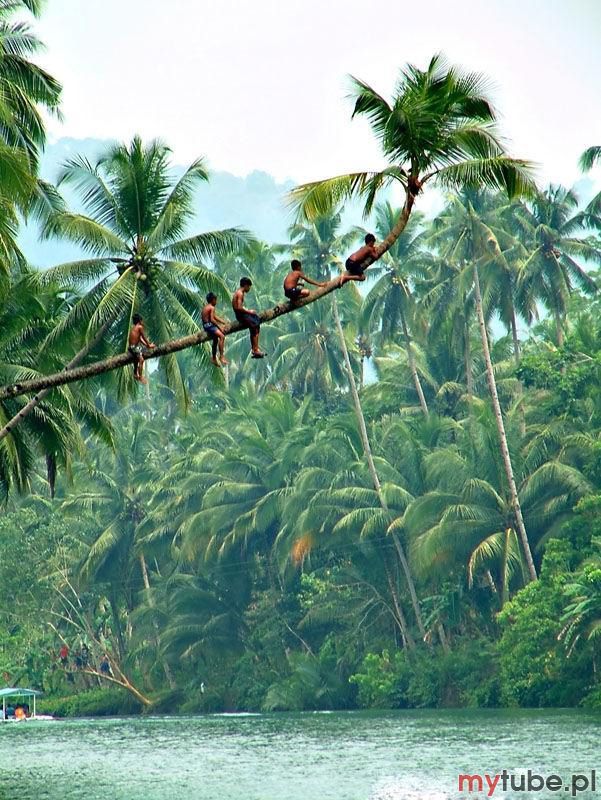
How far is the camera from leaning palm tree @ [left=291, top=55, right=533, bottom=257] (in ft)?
45.6

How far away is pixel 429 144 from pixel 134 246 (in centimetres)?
1127

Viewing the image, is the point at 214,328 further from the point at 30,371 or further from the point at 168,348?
the point at 30,371

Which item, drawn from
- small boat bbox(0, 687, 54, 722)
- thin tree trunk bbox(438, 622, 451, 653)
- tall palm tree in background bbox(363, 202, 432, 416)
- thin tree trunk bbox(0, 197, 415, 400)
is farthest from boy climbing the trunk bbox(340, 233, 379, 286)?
small boat bbox(0, 687, 54, 722)

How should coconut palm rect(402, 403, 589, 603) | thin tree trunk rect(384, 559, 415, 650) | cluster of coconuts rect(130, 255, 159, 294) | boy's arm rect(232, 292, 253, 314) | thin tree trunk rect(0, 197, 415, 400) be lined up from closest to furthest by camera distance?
thin tree trunk rect(0, 197, 415, 400) → boy's arm rect(232, 292, 253, 314) → cluster of coconuts rect(130, 255, 159, 294) → coconut palm rect(402, 403, 589, 603) → thin tree trunk rect(384, 559, 415, 650)

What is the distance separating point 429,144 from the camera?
14.0 meters

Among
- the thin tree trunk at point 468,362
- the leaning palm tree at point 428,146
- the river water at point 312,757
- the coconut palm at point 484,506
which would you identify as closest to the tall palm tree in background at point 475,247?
the thin tree trunk at point 468,362

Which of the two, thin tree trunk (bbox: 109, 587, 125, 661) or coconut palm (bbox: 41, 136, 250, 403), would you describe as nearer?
coconut palm (bbox: 41, 136, 250, 403)

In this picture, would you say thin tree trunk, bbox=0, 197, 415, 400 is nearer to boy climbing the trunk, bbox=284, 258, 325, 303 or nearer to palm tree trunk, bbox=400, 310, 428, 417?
boy climbing the trunk, bbox=284, 258, 325, 303

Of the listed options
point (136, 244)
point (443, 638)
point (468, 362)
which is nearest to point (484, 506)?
point (443, 638)

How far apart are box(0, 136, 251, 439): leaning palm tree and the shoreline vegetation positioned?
2.3 inches

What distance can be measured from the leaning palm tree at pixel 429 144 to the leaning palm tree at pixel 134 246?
27.7 ft

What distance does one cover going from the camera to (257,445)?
47.1m

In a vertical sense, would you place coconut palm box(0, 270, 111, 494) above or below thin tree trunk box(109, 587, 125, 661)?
above

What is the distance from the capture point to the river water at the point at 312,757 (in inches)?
845
